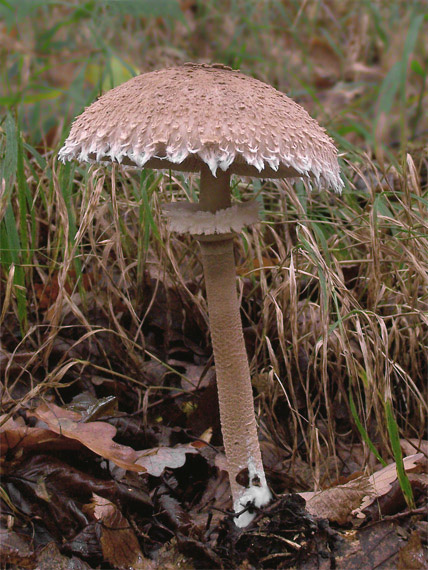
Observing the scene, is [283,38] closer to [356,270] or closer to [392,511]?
[356,270]

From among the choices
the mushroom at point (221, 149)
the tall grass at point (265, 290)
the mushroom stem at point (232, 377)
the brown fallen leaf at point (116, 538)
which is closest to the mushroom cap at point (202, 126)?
the mushroom at point (221, 149)

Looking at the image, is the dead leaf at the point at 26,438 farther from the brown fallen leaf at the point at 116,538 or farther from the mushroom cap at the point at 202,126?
the mushroom cap at the point at 202,126

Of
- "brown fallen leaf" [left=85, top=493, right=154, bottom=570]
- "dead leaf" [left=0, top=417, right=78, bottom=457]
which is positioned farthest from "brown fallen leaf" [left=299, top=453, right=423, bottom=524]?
"dead leaf" [left=0, top=417, right=78, bottom=457]

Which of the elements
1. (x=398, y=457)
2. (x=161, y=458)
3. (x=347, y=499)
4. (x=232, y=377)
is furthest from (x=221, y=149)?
(x=347, y=499)

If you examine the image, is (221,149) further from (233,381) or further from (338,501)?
(338,501)

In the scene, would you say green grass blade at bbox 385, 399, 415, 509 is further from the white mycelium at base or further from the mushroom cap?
the mushroom cap

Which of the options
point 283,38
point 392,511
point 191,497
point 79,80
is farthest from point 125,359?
point 283,38

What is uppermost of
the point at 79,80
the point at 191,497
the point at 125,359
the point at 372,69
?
the point at 372,69
